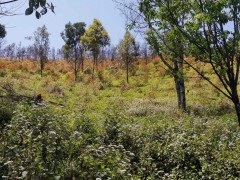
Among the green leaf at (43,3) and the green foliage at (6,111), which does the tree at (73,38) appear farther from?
the green leaf at (43,3)

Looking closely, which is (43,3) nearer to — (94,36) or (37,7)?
(37,7)

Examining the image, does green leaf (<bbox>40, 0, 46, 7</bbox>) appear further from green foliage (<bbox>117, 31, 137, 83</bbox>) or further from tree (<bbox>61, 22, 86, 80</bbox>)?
tree (<bbox>61, 22, 86, 80</bbox>)

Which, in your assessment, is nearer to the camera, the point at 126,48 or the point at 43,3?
the point at 43,3

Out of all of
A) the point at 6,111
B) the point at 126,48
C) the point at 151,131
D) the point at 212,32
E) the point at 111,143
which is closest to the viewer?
the point at 212,32

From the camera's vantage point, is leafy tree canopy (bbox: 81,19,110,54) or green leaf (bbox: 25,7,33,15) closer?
green leaf (bbox: 25,7,33,15)

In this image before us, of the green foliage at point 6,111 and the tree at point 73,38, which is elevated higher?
the tree at point 73,38

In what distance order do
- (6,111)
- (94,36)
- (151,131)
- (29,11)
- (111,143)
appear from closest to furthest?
1. (29,11)
2. (111,143)
3. (151,131)
4. (6,111)
5. (94,36)

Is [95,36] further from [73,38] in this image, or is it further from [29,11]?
[29,11]

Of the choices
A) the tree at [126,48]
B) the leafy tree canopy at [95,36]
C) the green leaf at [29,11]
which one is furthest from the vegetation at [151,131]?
the leafy tree canopy at [95,36]

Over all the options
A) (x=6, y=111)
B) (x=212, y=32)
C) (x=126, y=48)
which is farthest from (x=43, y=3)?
(x=126, y=48)

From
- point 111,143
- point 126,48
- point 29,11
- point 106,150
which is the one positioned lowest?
point 111,143

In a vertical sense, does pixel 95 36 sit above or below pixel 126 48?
above

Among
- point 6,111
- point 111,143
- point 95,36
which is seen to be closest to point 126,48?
point 95,36

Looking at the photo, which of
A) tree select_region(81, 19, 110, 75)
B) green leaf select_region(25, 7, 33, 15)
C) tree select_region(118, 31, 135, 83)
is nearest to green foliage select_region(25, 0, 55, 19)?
green leaf select_region(25, 7, 33, 15)
